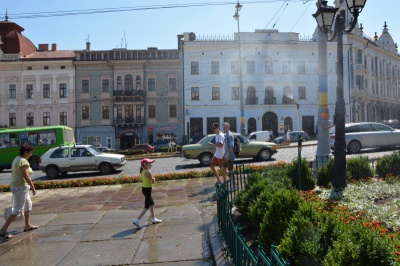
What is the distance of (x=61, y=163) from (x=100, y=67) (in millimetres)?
28777

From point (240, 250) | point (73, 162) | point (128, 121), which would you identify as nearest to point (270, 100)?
point (128, 121)

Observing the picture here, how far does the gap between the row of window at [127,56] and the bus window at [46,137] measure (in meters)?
22.5

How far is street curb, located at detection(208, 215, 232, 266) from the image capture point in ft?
14.5

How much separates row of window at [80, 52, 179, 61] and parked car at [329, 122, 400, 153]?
96.0 ft

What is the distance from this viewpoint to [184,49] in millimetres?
44344

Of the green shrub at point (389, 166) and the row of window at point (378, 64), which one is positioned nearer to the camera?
the green shrub at point (389, 166)

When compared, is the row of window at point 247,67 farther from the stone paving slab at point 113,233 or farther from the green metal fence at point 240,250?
the green metal fence at point 240,250

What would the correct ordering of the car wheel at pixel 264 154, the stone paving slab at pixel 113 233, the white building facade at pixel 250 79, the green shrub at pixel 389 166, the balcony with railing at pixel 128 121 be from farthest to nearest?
the white building facade at pixel 250 79, the balcony with railing at pixel 128 121, the car wheel at pixel 264 154, the green shrub at pixel 389 166, the stone paving slab at pixel 113 233

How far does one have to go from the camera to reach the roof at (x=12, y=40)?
4500cm

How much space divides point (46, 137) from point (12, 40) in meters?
27.1

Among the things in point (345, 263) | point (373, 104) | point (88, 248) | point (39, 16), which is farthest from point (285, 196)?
point (373, 104)

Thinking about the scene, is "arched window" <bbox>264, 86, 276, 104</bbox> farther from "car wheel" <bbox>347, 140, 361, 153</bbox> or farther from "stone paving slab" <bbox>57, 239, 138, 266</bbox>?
"stone paving slab" <bbox>57, 239, 138, 266</bbox>

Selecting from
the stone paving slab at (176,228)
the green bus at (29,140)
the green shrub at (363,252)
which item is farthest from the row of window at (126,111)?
the green shrub at (363,252)

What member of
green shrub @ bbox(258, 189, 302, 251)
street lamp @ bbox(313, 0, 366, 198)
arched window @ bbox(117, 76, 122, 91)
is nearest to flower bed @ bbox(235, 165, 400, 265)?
green shrub @ bbox(258, 189, 302, 251)
